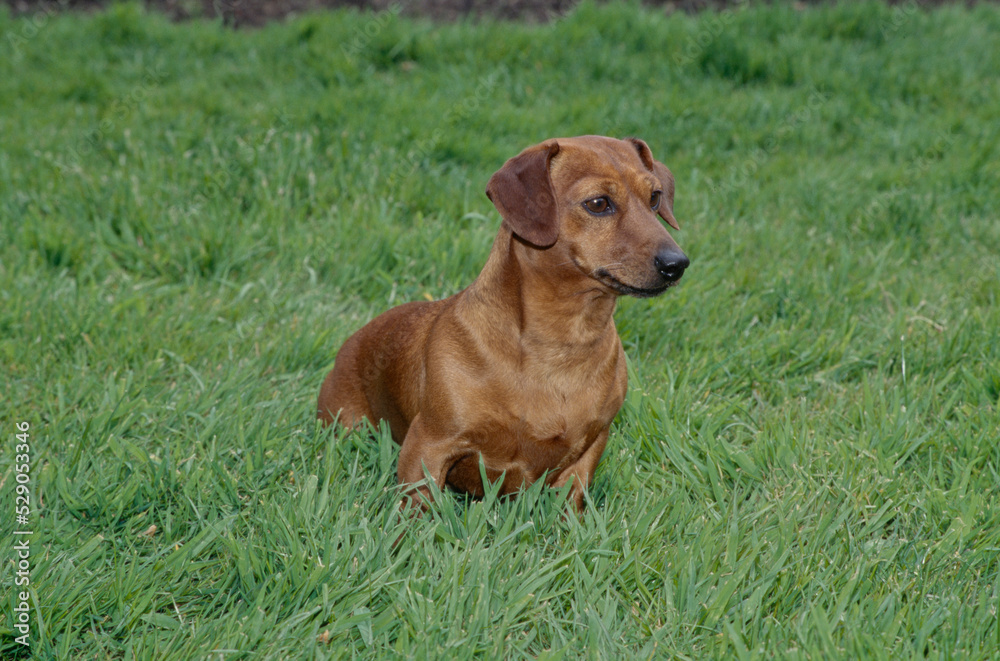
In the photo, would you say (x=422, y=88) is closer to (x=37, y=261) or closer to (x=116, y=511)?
(x=37, y=261)

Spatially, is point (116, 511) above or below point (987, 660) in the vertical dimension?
below

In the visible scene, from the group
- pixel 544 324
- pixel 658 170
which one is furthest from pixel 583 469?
pixel 658 170

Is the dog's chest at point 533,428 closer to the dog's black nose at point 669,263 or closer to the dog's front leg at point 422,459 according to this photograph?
the dog's front leg at point 422,459

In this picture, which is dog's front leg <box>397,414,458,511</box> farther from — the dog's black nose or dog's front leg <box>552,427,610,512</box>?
the dog's black nose

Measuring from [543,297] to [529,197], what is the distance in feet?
1.11

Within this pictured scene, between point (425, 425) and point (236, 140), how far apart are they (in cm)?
365

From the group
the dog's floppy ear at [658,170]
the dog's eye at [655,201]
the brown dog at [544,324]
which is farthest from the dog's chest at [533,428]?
the dog's floppy ear at [658,170]

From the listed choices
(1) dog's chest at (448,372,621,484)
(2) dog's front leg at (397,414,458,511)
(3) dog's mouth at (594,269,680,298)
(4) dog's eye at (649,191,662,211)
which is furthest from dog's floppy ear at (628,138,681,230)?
(2) dog's front leg at (397,414,458,511)

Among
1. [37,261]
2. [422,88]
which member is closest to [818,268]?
[422,88]

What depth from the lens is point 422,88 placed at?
279 inches

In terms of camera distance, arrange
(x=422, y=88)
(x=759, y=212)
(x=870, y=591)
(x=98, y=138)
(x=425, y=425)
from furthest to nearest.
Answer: (x=422, y=88) < (x=98, y=138) < (x=759, y=212) < (x=425, y=425) < (x=870, y=591)

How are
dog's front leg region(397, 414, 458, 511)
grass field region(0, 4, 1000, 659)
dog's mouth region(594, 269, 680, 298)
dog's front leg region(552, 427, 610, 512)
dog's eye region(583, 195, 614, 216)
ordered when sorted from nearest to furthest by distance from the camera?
grass field region(0, 4, 1000, 659) < dog's mouth region(594, 269, 680, 298) < dog's eye region(583, 195, 614, 216) < dog's front leg region(397, 414, 458, 511) < dog's front leg region(552, 427, 610, 512)

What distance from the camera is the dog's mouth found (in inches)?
111

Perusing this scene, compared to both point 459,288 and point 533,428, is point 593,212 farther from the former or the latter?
point 459,288
